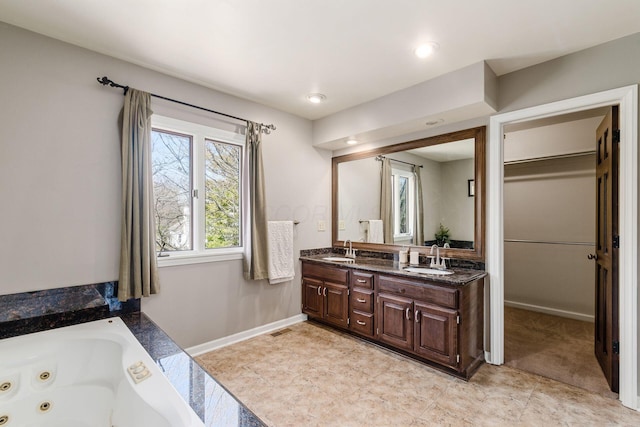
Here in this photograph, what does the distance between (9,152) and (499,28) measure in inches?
132

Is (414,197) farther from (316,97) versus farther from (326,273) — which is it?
(316,97)

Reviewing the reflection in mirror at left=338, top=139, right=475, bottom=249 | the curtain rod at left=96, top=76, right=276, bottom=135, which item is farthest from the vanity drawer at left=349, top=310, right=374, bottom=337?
the curtain rod at left=96, top=76, right=276, bottom=135

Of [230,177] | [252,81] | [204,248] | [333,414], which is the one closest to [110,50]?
[252,81]

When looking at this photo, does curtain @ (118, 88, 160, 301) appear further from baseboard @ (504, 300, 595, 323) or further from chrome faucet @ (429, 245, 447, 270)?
baseboard @ (504, 300, 595, 323)

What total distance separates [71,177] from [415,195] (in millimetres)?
3148

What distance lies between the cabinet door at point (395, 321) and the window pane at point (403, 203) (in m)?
0.92

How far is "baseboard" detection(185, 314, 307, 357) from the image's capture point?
2.80 meters

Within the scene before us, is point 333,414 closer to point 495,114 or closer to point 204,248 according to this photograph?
point 204,248

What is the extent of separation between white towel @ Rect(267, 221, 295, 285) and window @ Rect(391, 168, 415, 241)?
126 centimetres

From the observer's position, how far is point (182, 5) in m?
1.77

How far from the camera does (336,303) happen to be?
10.8 ft

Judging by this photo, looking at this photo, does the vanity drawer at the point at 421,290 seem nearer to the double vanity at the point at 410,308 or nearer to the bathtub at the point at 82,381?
the double vanity at the point at 410,308

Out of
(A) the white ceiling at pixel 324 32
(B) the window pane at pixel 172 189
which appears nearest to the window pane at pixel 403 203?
(A) the white ceiling at pixel 324 32

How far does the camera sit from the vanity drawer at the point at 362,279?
2.97m
